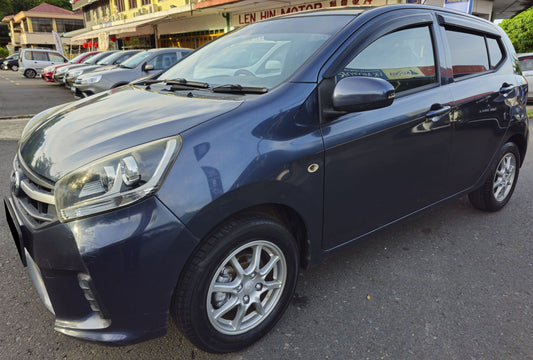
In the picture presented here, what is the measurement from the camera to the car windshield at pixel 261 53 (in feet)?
7.43

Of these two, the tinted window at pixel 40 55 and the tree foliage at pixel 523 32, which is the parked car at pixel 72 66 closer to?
the tinted window at pixel 40 55

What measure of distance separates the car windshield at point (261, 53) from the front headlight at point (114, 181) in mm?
798

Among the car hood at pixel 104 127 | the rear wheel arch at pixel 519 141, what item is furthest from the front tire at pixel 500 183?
the car hood at pixel 104 127

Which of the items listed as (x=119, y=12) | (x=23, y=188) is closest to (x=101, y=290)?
(x=23, y=188)

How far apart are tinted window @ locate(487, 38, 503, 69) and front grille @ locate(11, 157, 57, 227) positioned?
344cm

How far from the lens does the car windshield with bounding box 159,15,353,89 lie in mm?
2266

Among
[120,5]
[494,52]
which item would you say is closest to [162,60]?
[494,52]

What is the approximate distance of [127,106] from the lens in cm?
224

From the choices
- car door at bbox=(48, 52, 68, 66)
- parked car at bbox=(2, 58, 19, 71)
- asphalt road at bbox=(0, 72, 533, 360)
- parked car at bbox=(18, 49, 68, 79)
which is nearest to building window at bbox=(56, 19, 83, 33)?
parked car at bbox=(2, 58, 19, 71)

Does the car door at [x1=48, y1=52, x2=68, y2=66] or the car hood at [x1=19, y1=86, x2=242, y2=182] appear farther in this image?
the car door at [x1=48, y1=52, x2=68, y2=66]

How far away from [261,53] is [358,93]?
2.84 feet

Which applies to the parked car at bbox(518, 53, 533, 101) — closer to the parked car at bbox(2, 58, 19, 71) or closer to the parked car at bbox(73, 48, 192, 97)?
the parked car at bbox(73, 48, 192, 97)

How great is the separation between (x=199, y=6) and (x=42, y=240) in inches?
805

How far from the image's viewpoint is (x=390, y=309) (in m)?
2.34
